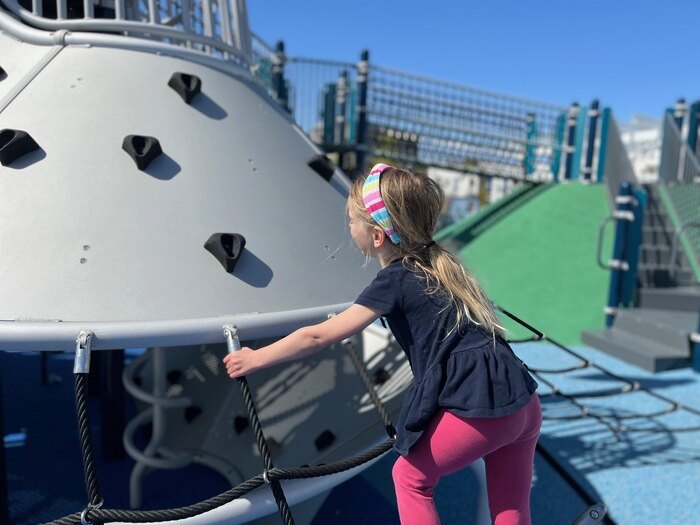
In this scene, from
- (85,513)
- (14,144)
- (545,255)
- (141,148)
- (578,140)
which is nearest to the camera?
(85,513)

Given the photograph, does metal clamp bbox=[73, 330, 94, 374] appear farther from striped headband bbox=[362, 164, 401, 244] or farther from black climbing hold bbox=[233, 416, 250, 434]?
black climbing hold bbox=[233, 416, 250, 434]

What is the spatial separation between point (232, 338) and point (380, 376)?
4.18ft

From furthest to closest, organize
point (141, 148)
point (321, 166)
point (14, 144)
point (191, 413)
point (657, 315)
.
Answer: point (657, 315) → point (191, 413) → point (321, 166) → point (141, 148) → point (14, 144)

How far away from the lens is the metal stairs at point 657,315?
18.1ft

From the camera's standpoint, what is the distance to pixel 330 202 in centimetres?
226

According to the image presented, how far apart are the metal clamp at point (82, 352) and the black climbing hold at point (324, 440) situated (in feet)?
4.49

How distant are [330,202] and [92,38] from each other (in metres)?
1.04

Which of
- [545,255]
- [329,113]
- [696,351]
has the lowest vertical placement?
[696,351]

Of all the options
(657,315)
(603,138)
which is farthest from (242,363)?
(603,138)

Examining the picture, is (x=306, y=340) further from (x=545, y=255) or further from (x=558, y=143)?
(x=558, y=143)

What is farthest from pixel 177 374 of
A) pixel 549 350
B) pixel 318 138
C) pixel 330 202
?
pixel 318 138

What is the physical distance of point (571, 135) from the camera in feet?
34.7

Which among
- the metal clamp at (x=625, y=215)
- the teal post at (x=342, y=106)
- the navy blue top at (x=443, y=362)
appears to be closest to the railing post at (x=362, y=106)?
the teal post at (x=342, y=106)

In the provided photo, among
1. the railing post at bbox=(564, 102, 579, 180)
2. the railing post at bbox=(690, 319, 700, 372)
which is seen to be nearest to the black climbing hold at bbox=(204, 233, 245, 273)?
the railing post at bbox=(690, 319, 700, 372)
